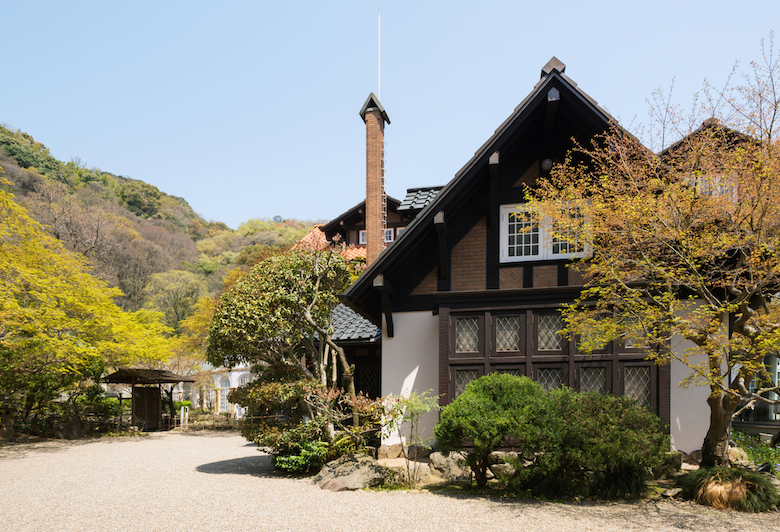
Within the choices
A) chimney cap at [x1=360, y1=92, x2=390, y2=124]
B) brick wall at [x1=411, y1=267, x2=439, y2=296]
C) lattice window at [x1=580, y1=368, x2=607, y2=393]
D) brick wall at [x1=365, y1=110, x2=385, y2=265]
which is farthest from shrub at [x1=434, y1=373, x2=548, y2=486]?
chimney cap at [x1=360, y1=92, x2=390, y2=124]

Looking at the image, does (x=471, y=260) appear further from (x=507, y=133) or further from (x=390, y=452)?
(x=390, y=452)

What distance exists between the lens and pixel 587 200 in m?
9.67

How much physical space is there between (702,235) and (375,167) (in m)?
10.2

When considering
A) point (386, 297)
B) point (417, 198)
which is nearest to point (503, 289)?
point (386, 297)

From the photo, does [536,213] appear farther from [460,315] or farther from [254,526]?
[254,526]

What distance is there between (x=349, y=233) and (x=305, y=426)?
24155 millimetres

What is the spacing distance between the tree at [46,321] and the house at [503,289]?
425 inches

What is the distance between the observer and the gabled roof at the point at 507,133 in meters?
10.8

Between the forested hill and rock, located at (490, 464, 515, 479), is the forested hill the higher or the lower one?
the higher one

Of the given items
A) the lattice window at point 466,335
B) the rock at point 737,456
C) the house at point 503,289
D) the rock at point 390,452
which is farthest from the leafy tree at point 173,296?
the rock at point 737,456

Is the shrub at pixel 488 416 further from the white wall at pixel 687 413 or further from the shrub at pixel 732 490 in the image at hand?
the white wall at pixel 687 413

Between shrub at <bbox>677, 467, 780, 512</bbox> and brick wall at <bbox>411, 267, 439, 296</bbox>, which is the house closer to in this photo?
brick wall at <bbox>411, 267, 439, 296</bbox>

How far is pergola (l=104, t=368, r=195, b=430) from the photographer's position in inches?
920

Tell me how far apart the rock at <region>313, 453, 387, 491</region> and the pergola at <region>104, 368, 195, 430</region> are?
615 inches
